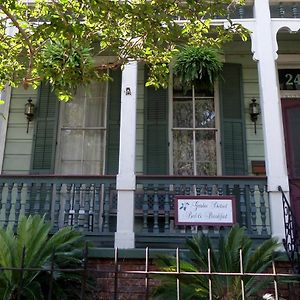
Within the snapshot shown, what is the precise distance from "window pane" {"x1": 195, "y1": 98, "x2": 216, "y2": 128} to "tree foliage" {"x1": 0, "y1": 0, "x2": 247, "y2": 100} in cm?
237

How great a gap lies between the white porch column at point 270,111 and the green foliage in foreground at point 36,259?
2.70 meters

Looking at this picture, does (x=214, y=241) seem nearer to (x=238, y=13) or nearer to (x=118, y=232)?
(x=118, y=232)

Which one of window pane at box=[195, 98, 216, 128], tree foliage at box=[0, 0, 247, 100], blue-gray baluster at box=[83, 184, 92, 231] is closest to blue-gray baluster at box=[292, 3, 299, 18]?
tree foliage at box=[0, 0, 247, 100]

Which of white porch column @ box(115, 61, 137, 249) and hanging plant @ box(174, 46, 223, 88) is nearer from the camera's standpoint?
white porch column @ box(115, 61, 137, 249)

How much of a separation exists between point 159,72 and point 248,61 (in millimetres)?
3206

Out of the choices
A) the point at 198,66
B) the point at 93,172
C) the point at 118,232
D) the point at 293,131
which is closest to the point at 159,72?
the point at 198,66

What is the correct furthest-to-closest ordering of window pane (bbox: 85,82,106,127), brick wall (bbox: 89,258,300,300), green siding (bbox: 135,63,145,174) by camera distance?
1. window pane (bbox: 85,82,106,127)
2. green siding (bbox: 135,63,145,174)
3. brick wall (bbox: 89,258,300,300)

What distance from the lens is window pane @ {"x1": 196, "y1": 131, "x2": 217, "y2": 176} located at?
784cm

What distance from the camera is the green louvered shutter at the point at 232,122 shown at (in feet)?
24.9

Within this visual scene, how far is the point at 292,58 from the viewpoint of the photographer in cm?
820

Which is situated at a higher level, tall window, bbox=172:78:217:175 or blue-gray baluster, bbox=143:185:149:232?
tall window, bbox=172:78:217:175

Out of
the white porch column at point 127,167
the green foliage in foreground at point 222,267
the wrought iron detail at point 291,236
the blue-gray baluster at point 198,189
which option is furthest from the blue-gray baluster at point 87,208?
the wrought iron detail at point 291,236

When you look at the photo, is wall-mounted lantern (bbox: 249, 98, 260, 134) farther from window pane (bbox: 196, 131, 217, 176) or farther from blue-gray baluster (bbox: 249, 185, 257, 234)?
blue-gray baluster (bbox: 249, 185, 257, 234)

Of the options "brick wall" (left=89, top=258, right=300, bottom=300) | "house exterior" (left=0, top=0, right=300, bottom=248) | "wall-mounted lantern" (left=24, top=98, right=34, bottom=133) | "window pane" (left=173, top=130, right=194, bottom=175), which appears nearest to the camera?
"brick wall" (left=89, top=258, right=300, bottom=300)
